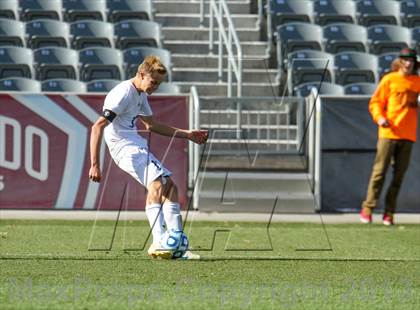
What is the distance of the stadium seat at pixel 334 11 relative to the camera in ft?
62.7

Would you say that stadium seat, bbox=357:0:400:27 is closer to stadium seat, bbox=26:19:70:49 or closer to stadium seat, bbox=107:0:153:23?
stadium seat, bbox=107:0:153:23

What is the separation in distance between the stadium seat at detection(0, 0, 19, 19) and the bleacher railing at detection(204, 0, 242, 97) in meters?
3.12

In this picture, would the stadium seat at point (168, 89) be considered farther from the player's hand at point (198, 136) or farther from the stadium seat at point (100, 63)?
the player's hand at point (198, 136)

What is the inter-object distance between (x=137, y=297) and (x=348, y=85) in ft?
32.7

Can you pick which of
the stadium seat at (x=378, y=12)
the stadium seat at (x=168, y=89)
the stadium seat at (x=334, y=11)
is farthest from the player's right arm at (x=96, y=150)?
the stadium seat at (x=378, y=12)

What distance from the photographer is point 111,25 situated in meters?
17.9

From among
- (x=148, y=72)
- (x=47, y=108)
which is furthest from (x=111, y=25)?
(x=148, y=72)

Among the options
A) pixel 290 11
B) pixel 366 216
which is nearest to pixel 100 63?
pixel 290 11

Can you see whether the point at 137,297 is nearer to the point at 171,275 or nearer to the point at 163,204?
A: the point at 171,275

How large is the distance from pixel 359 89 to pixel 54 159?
4849 mm

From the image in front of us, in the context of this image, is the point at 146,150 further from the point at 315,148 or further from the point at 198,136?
the point at 315,148

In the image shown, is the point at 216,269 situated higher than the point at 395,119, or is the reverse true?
the point at 216,269

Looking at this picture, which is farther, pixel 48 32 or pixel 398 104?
pixel 48 32

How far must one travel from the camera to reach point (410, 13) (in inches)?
770
